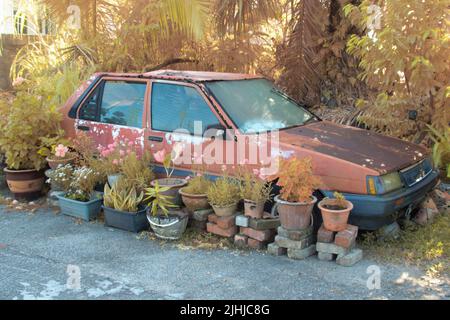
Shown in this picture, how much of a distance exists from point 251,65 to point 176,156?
13.3ft

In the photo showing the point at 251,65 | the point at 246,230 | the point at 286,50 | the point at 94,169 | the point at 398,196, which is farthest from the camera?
the point at 251,65

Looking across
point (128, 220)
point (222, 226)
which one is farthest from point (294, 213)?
point (128, 220)

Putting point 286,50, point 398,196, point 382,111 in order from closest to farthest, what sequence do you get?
point 398,196 → point 382,111 → point 286,50

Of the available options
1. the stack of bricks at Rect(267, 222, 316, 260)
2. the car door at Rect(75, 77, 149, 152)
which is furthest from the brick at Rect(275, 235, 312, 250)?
the car door at Rect(75, 77, 149, 152)

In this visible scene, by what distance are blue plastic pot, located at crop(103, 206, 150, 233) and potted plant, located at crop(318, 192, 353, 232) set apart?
6.30 feet

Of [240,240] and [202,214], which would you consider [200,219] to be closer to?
[202,214]

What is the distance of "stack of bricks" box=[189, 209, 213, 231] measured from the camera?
519cm

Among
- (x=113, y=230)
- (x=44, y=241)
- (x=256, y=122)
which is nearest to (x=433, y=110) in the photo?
(x=256, y=122)

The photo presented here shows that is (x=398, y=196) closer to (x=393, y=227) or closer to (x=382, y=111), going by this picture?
(x=393, y=227)

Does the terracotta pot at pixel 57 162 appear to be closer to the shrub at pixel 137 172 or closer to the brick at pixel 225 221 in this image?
the shrub at pixel 137 172

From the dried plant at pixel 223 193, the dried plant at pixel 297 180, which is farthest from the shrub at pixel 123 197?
the dried plant at pixel 297 180

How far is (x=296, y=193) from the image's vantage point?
4.54 m

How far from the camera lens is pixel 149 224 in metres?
5.41

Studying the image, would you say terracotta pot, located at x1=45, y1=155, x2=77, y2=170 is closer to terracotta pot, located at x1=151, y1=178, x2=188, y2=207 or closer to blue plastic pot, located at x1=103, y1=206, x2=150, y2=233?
blue plastic pot, located at x1=103, y1=206, x2=150, y2=233
